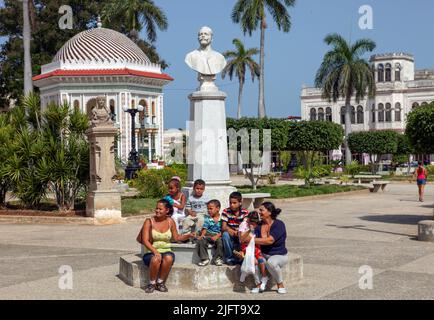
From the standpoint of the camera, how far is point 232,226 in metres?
8.20

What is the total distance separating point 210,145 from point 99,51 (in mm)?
35447

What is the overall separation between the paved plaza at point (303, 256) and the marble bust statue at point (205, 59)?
3.42 m

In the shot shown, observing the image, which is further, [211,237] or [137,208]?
[137,208]

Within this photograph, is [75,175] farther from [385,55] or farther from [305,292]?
[385,55]

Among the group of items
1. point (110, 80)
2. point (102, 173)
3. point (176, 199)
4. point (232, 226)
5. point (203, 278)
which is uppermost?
point (110, 80)

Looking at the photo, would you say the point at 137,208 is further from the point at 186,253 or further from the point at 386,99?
the point at 386,99

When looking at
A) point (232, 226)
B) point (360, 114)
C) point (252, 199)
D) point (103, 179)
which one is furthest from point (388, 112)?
point (232, 226)

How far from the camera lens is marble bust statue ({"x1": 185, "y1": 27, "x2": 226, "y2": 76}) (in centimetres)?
1118

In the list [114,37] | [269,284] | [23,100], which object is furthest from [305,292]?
[114,37]

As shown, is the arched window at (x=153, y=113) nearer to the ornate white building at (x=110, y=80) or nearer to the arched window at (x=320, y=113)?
the ornate white building at (x=110, y=80)

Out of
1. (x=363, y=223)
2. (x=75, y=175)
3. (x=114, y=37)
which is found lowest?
(x=363, y=223)

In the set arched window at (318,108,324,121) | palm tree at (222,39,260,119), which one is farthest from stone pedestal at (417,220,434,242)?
arched window at (318,108,324,121)

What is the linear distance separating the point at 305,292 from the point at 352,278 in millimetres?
1029

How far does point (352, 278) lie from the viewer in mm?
8484
